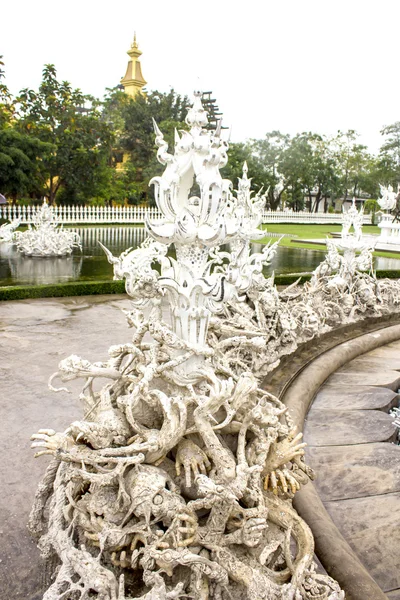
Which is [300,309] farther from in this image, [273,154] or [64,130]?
[273,154]

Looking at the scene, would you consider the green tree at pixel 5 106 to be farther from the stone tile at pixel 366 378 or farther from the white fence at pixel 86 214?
the stone tile at pixel 366 378

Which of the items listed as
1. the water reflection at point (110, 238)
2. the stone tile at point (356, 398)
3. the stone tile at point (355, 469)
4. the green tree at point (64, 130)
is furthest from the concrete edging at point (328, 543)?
the green tree at point (64, 130)

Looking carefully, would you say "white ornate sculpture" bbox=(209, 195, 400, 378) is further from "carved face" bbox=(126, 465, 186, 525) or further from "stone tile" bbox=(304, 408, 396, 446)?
"carved face" bbox=(126, 465, 186, 525)

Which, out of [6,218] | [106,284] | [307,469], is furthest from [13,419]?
[6,218]

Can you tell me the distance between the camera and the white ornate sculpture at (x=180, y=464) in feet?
7.85

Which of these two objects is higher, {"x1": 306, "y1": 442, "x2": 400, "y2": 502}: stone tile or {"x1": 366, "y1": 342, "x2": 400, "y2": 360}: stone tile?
{"x1": 366, "y1": 342, "x2": 400, "y2": 360}: stone tile

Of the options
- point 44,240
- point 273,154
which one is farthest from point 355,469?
point 273,154

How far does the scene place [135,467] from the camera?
8.84ft

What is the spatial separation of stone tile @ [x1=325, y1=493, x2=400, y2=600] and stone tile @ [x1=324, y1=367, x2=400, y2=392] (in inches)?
102

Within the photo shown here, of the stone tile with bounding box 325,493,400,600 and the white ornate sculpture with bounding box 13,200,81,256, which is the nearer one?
the stone tile with bounding box 325,493,400,600

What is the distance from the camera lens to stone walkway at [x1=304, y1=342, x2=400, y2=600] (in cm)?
339

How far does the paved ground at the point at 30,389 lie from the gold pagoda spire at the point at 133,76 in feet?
147

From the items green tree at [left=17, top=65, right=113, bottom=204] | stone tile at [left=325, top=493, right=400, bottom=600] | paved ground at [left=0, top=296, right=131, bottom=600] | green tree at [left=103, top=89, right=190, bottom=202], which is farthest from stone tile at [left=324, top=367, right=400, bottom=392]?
green tree at [left=103, top=89, right=190, bottom=202]

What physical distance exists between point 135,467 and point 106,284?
9240 mm
